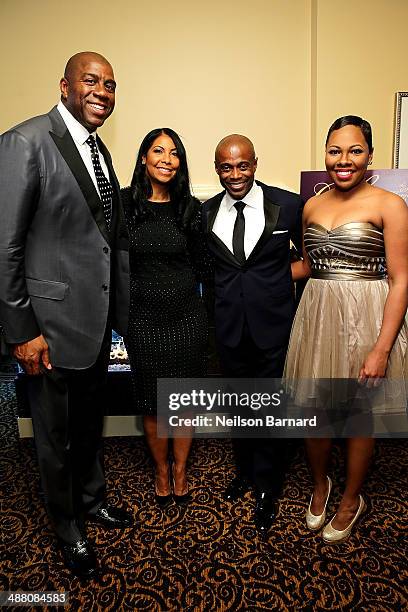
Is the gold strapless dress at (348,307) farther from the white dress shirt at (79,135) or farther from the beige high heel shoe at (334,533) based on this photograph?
the white dress shirt at (79,135)

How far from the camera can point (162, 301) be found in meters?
1.86

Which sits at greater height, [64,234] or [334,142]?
[334,142]

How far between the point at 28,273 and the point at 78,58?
2.43 feet

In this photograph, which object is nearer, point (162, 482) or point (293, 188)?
point (162, 482)

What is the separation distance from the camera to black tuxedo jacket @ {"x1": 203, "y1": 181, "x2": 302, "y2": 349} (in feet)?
5.97

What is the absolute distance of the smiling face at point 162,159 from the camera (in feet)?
6.06

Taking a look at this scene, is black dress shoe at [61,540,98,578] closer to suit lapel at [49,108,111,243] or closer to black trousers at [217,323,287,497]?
black trousers at [217,323,287,497]

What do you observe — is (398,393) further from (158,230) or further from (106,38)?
(106,38)

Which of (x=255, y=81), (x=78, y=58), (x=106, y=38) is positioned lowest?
(x=78, y=58)

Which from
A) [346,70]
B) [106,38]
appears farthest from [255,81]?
[106,38]

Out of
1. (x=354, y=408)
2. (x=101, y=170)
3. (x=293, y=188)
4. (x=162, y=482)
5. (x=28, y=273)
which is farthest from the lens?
(x=293, y=188)

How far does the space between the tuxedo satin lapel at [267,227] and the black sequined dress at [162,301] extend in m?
0.26

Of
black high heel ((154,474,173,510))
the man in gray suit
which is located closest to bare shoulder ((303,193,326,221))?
the man in gray suit

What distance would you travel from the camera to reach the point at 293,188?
9.79 feet
